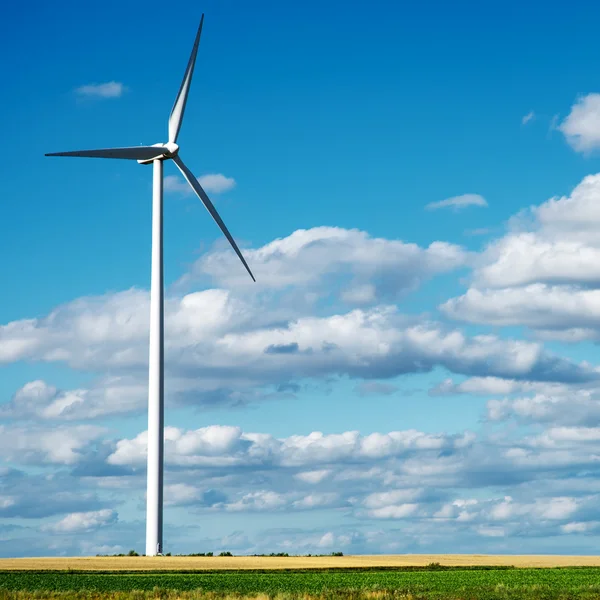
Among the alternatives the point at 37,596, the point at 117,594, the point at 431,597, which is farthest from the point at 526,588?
the point at 37,596

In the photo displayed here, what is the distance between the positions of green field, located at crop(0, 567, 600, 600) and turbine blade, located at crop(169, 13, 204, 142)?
39123 millimetres

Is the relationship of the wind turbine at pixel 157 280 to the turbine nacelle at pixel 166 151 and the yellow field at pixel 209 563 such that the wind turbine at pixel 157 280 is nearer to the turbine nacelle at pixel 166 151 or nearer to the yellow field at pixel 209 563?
the turbine nacelle at pixel 166 151

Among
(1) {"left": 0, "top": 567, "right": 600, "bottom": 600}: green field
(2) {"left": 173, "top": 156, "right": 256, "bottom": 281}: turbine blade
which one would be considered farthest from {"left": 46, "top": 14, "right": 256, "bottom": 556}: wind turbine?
(1) {"left": 0, "top": 567, "right": 600, "bottom": 600}: green field

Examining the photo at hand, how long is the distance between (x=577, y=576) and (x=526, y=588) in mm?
14931

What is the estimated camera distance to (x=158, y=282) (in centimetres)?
8944

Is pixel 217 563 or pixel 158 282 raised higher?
pixel 158 282

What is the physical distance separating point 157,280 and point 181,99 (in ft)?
55.0

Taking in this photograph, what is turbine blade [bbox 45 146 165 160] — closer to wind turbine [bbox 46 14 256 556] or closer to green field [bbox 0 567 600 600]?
wind turbine [bbox 46 14 256 556]

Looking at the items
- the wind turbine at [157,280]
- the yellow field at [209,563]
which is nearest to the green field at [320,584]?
the yellow field at [209,563]

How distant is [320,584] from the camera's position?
64688 millimetres

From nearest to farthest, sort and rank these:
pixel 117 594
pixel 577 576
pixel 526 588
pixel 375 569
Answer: pixel 117 594 → pixel 526 588 → pixel 577 576 → pixel 375 569

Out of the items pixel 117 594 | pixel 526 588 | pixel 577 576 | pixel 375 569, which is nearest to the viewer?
pixel 117 594

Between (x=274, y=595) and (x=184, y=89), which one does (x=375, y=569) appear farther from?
(x=184, y=89)

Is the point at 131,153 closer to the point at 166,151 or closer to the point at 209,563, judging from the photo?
the point at 166,151
